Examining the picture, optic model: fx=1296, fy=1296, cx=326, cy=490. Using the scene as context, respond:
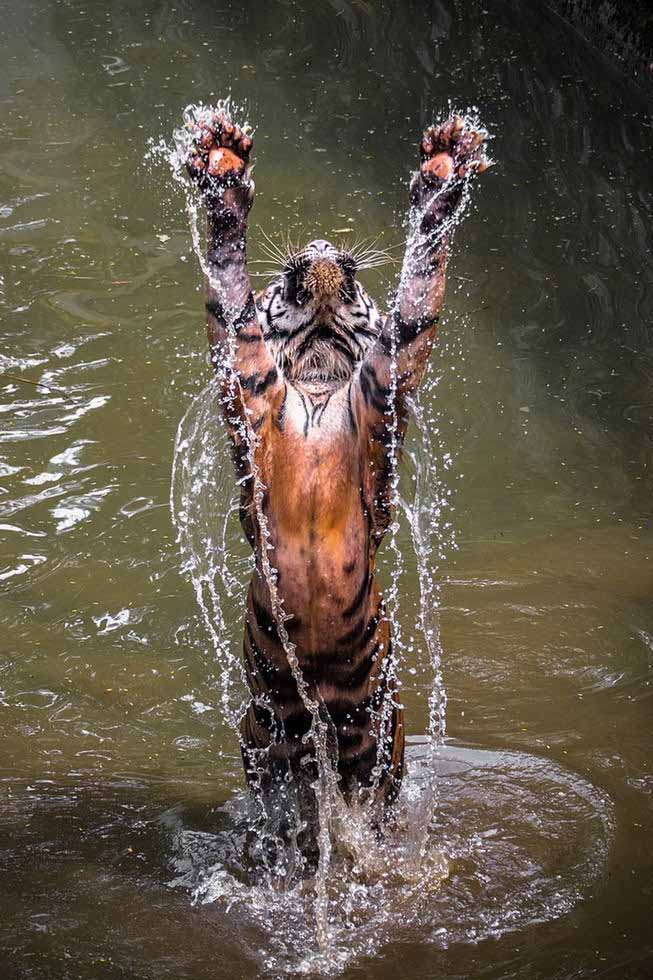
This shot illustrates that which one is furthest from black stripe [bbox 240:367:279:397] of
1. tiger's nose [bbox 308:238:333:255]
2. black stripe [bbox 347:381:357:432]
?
tiger's nose [bbox 308:238:333:255]

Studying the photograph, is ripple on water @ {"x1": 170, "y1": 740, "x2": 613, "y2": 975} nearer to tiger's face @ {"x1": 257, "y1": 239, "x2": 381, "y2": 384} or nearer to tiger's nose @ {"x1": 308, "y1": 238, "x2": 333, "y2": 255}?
tiger's face @ {"x1": 257, "y1": 239, "x2": 381, "y2": 384}

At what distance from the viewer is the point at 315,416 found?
2.82 m

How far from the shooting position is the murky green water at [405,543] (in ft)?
9.89

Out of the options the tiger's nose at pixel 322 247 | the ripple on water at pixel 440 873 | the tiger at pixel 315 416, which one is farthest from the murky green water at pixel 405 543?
the tiger's nose at pixel 322 247

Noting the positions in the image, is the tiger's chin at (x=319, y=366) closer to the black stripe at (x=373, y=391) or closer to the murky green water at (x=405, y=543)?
the black stripe at (x=373, y=391)

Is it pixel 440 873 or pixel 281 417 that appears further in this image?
pixel 440 873

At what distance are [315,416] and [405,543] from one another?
6.09 ft

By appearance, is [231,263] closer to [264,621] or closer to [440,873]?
[264,621]

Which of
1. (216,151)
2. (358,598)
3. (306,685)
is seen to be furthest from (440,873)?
(216,151)

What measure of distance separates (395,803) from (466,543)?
1.58 meters

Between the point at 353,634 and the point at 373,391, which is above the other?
the point at 373,391

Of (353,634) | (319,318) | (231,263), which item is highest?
(231,263)

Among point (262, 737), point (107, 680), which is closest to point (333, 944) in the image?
point (262, 737)

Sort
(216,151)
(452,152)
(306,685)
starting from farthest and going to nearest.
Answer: (306,685)
(452,152)
(216,151)
